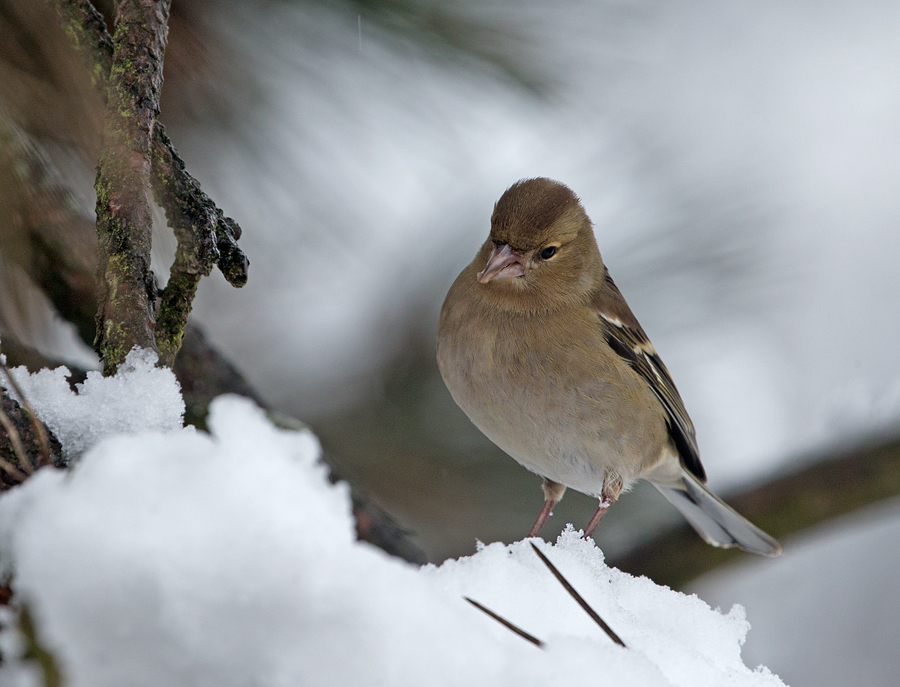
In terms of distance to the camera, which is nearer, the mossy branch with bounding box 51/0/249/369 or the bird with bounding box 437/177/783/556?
the mossy branch with bounding box 51/0/249/369

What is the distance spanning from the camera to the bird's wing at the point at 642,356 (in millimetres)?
2461

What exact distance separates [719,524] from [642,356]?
0.71 meters

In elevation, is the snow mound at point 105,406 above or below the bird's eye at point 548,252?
below

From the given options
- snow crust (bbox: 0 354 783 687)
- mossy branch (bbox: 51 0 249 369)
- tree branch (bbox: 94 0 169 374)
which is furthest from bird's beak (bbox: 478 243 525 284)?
snow crust (bbox: 0 354 783 687)

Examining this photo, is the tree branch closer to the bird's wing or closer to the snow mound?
the snow mound

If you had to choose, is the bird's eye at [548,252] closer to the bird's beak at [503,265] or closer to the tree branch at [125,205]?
the bird's beak at [503,265]

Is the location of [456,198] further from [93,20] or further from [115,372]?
[115,372]

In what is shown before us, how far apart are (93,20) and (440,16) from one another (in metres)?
0.82

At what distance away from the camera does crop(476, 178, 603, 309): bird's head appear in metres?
2.20

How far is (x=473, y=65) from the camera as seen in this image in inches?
72.4

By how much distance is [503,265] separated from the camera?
220cm

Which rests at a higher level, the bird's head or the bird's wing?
the bird's head

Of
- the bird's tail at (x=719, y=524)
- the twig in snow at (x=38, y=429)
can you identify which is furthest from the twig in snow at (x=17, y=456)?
the bird's tail at (x=719, y=524)

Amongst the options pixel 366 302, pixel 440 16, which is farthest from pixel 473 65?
pixel 366 302
